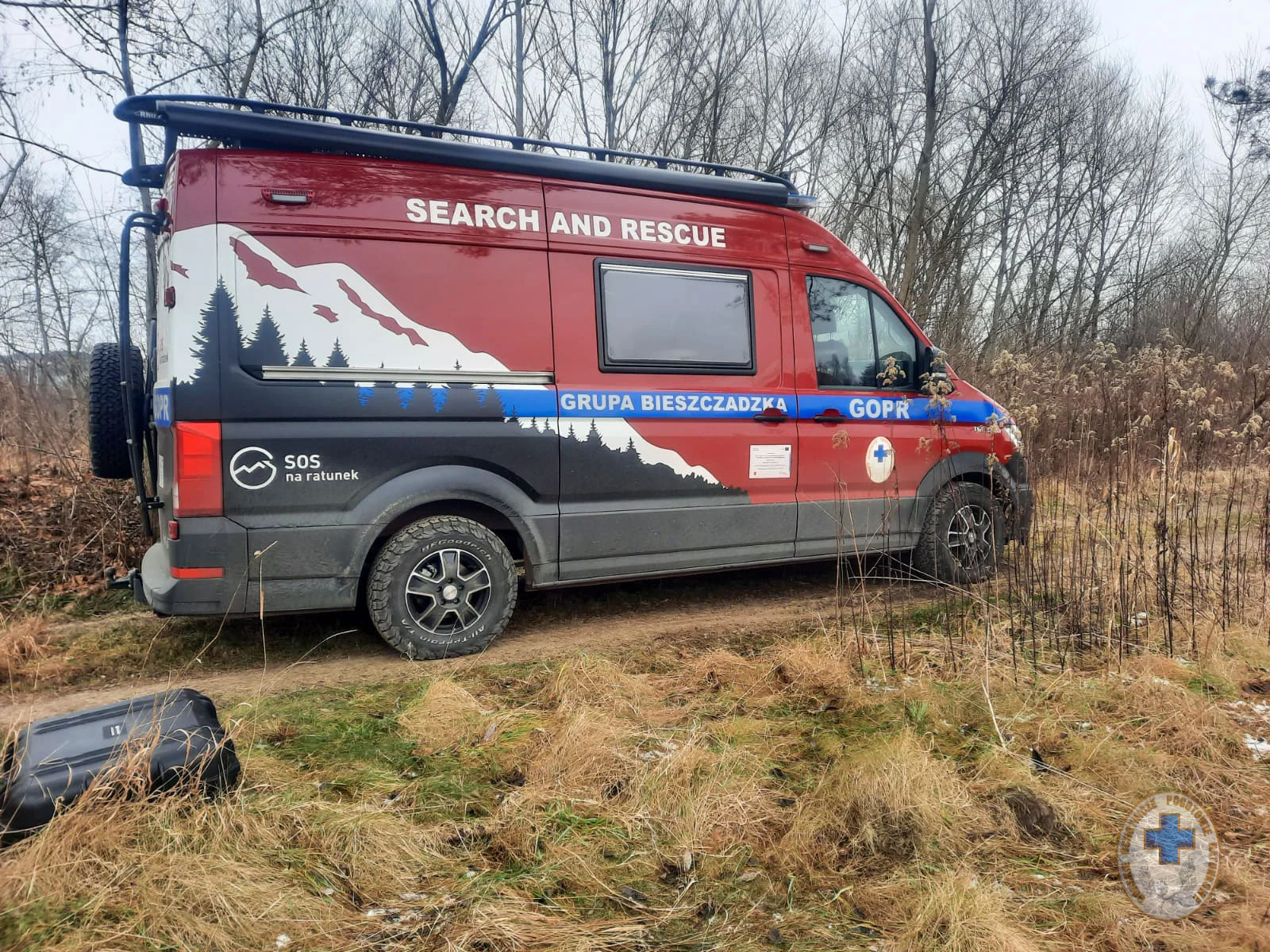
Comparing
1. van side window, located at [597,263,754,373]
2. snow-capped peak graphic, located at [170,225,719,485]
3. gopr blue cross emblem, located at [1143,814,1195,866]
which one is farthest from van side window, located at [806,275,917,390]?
gopr blue cross emblem, located at [1143,814,1195,866]

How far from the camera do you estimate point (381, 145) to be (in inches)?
165

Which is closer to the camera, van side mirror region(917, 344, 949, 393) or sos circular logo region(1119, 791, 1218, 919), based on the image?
sos circular logo region(1119, 791, 1218, 919)

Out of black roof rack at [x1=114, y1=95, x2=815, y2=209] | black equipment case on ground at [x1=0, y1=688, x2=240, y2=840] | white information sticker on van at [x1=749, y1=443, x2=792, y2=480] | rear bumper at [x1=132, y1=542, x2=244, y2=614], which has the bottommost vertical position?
black equipment case on ground at [x1=0, y1=688, x2=240, y2=840]

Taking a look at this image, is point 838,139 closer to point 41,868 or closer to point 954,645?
point 954,645

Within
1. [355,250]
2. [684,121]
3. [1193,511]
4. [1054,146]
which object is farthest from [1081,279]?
[355,250]

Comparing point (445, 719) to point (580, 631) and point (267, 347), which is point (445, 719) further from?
point (267, 347)

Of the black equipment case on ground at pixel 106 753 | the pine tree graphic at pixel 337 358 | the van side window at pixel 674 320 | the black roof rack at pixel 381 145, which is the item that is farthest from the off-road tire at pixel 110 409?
the van side window at pixel 674 320

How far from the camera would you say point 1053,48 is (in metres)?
15.7

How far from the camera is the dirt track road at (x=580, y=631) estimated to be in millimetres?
4039

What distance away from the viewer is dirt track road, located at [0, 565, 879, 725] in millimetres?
4039

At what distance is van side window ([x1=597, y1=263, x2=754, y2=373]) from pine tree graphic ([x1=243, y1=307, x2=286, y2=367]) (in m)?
1.73

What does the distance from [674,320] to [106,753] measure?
3578 millimetres

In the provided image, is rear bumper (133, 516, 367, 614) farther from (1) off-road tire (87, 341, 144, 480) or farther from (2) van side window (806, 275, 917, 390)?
(2) van side window (806, 275, 917, 390)

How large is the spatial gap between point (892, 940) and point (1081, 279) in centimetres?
2533
